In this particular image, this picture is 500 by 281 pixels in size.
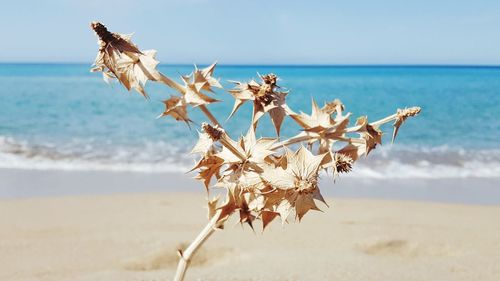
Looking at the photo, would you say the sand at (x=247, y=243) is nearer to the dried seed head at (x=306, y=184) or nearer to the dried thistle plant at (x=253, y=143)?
the dried thistle plant at (x=253, y=143)

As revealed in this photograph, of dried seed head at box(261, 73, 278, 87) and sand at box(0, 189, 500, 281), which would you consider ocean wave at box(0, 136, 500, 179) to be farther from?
dried seed head at box(261, 73, 278, 87)

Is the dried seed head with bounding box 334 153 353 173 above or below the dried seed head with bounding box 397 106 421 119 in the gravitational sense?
below

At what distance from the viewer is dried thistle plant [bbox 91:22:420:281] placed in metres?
0.93

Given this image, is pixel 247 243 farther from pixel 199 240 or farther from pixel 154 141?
pixel 154 141

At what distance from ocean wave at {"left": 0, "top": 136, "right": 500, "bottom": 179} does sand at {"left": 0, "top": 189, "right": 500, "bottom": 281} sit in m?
2.94

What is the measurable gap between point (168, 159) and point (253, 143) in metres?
8.68

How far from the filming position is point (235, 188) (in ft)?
3.28

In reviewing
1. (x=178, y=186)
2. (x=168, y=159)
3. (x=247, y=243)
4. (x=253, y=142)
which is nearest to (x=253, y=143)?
(x=253, y=142)

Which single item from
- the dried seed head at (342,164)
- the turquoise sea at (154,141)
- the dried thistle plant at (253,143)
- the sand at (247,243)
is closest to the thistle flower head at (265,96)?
the dried thistle plant at (253,143)

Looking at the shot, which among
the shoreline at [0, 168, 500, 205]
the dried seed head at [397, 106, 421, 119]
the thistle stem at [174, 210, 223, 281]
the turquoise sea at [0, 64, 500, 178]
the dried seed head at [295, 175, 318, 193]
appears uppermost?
the dried seed head at [397, 106, 421, 119]

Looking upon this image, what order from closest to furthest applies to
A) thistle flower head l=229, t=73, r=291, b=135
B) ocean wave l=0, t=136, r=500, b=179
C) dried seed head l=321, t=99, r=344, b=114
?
thistle flower head l=229, t=73, r=291, b=135 → dried seed head l=321, t=99, r=344, b=114 → ocean wave l=0, t=136, r=500, b=179

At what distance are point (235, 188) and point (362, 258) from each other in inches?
109

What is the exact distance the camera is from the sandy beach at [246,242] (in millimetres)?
3291

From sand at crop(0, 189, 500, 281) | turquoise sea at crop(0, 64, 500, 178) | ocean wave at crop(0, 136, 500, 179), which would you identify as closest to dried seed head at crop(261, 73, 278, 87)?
sand at crop(0, 189, 500, 281)
